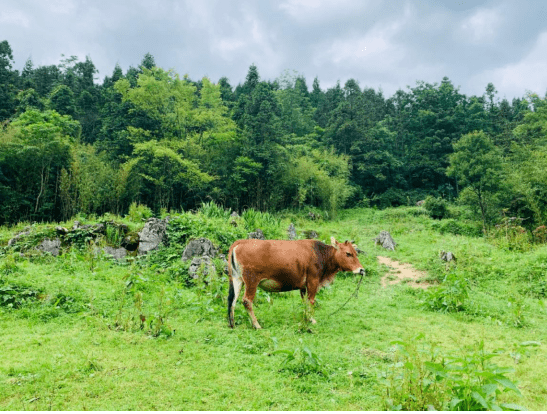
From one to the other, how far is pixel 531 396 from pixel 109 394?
364cm

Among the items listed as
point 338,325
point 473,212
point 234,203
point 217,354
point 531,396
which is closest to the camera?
point 531,396

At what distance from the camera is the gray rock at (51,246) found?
28.2 feet

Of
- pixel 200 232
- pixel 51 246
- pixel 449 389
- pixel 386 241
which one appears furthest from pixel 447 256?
pixel 51 246

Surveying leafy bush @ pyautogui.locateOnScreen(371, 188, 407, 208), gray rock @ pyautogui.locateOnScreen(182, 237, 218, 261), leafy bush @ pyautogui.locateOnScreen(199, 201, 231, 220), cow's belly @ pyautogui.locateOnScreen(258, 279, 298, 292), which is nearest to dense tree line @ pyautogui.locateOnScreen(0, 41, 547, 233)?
leafy bush @ pyautogui.locateOnScreen(371, 188, 407, 208)

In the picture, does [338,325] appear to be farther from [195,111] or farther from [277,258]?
[195,111]

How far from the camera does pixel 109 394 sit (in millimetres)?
3029

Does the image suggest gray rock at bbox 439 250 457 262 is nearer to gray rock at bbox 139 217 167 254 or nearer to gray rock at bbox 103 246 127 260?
gray rock at bbox 139 217 167 254

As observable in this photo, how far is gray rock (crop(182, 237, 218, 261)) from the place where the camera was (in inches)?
327

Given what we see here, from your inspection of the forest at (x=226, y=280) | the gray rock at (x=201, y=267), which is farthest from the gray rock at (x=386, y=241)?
the gray rock at (x=201, y=267)

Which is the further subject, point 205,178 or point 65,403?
point 205,178

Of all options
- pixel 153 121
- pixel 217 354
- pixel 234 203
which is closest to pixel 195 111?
pixel 153 121

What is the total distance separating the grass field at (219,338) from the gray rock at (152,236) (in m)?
0.59

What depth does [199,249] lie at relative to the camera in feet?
27.5

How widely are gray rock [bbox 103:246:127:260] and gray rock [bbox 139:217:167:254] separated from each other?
0.40 metres
